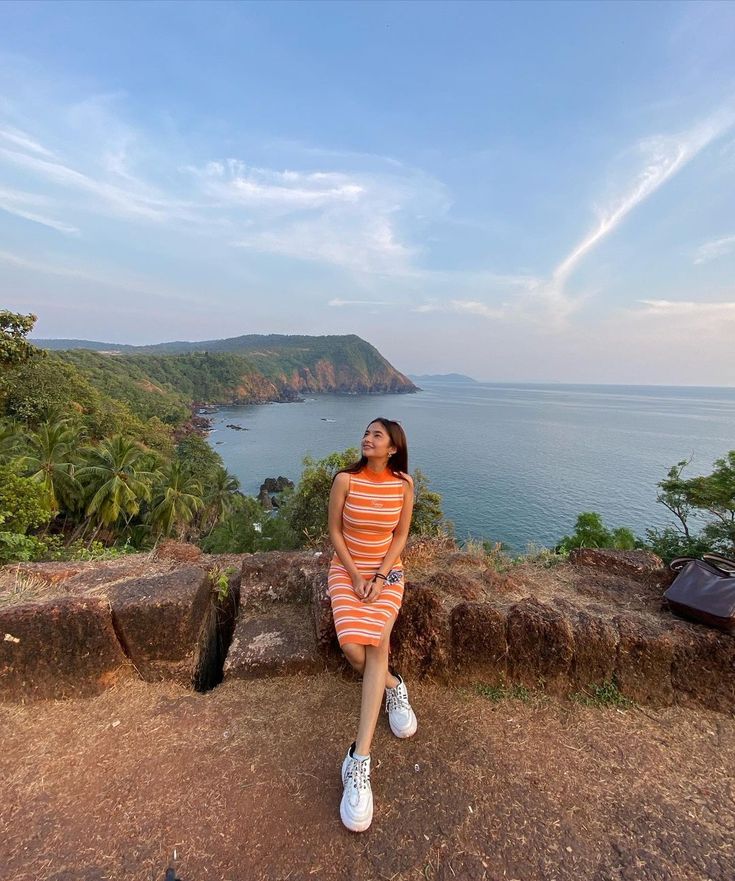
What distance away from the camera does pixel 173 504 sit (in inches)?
790

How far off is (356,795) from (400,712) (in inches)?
24.7

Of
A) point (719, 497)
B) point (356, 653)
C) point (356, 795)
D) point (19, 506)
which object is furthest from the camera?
point (719, 497)

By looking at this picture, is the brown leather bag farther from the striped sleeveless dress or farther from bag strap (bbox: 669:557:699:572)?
the striped sleeveless dress

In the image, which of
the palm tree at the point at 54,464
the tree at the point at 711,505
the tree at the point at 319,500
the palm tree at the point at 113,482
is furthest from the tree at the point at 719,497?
the palm tree at the point at 54,464

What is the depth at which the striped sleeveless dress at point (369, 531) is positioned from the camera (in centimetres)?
287

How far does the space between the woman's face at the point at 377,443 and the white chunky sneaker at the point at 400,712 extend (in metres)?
1.63

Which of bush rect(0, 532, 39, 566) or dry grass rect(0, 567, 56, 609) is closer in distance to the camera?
dry grass rect(0, 567, 56, 609)

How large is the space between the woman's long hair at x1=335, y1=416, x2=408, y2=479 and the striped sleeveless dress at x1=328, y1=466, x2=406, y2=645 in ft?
0.15

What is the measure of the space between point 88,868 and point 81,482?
20.2 meters

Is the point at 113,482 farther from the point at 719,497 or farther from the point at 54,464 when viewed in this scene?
the point at 719,497

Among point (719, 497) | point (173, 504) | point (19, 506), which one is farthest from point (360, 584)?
point (173, 504)

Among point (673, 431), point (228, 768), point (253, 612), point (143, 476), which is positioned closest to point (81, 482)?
point (143, 476)

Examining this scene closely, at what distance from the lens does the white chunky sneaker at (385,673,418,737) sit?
2.76 metres

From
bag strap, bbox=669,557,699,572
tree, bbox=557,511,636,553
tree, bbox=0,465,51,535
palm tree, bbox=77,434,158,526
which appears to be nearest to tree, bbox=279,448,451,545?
tree, bbox=557,511,636,553
